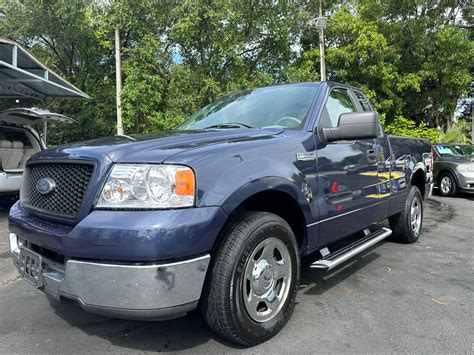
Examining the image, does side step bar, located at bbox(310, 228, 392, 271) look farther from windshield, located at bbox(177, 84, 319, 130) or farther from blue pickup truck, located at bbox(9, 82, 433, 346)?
windshield, located at bbox(177, 84, 319, 130)

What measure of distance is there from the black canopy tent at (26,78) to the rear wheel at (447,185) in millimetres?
10702

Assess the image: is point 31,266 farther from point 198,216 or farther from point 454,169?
point 454,169

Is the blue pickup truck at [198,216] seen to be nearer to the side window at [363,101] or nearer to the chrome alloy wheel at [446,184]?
the side window at [363,101]

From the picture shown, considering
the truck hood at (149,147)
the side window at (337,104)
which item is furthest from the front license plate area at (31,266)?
the side window at (337,104)

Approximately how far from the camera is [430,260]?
4.67 m

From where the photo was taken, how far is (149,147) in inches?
99.5

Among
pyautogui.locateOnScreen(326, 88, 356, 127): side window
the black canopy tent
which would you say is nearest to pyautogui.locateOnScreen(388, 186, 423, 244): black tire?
pyautogui.locateOnScreen(326, 88, 356, 127): side window

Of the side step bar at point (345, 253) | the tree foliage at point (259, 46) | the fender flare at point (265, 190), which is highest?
the tree foliage at point (259, 46)

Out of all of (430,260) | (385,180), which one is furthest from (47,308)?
(430,260)

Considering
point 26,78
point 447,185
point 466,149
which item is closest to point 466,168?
point 447,185

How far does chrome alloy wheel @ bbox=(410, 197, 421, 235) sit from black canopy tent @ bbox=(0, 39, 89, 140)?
30.0 ft

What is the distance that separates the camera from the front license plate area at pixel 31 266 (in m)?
2.52

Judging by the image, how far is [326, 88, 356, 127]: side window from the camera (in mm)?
3697

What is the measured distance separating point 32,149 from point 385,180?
721 centimetres
